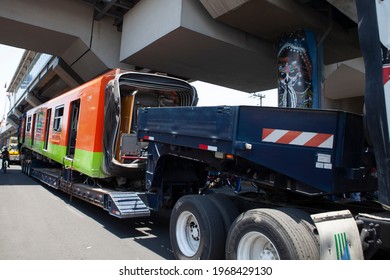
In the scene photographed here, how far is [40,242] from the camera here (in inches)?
223

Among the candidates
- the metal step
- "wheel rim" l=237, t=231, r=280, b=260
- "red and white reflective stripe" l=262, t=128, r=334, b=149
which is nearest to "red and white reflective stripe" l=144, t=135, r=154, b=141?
the metal step

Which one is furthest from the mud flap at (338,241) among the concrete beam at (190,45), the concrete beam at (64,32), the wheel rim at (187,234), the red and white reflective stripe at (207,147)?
the concrete beam at (64,32)

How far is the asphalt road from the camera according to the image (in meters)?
5.13

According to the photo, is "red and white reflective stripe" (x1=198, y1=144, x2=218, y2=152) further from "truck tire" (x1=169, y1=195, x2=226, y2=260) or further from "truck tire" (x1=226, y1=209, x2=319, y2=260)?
"truck tire" (x1=226, y1=209, x2=319, y2=260)

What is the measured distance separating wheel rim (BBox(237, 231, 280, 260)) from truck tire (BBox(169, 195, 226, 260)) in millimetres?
513

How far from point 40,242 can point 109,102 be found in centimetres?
310

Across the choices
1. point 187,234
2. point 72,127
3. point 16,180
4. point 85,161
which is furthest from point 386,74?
point 16,180

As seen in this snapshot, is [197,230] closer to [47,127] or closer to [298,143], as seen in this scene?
[298,143]

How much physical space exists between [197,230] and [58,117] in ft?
26.1

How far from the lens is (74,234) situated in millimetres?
6203

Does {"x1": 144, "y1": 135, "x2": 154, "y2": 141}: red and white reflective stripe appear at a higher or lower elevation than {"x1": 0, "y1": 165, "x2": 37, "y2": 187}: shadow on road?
higher

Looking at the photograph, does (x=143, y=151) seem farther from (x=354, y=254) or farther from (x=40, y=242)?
(x=354, y=254)

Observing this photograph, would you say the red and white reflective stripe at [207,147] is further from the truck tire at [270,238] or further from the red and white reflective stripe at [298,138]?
the truck tire at [270,238]
